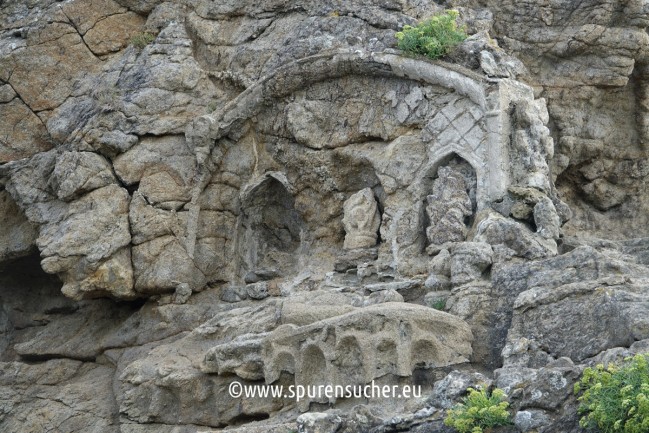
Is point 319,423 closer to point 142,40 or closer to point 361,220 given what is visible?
point 361,220

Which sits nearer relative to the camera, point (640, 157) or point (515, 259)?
point (515, 259)

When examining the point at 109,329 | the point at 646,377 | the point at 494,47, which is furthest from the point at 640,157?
the point at 646,377

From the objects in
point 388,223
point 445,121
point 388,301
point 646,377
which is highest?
point 445,121

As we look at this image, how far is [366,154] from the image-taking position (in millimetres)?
17828

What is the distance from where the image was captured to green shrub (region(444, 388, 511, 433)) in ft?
36.9

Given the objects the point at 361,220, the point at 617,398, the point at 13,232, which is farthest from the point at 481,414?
the point at 13,232

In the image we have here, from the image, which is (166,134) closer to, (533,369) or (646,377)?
(533,369)

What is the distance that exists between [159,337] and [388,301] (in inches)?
167

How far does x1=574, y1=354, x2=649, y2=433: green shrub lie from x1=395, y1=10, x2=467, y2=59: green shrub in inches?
284

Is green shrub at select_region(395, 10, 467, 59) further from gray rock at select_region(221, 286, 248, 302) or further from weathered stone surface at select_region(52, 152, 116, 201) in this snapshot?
weathered stone surface at select_region(52, 152, 116, 201)

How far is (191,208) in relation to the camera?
61.7 feet

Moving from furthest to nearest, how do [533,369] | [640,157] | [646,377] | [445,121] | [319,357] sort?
[640,157] < [445,121] < [319,357] < [533,369] < [646,377]

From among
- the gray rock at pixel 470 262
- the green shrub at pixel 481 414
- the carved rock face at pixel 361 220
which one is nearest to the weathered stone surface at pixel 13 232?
the carved rock face at pixel 361 220

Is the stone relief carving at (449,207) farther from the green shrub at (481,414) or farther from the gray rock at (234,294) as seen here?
the green shrub at (481,414)
